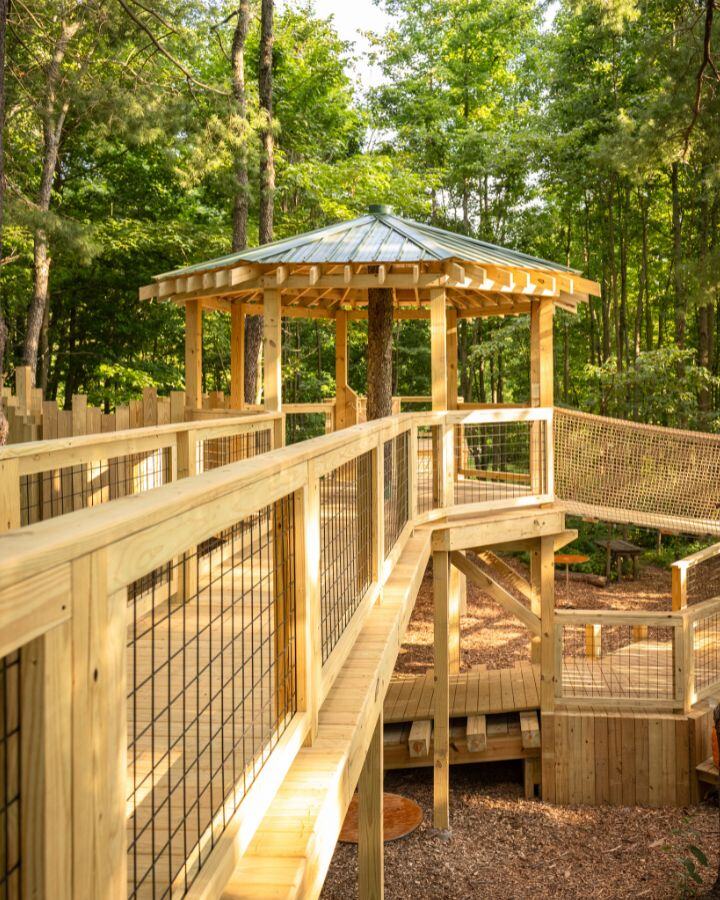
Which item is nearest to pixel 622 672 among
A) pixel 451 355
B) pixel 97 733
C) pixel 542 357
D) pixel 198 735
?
pixel 542 357

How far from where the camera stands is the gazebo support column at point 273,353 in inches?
352

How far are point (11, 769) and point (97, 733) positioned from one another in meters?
0.13

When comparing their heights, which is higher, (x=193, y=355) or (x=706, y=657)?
(x=193, y=355)

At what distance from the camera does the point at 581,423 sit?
32.9 ft

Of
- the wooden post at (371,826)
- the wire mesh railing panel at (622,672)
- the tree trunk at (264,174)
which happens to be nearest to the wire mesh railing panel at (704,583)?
the wire mesh railing panel at (622,672)

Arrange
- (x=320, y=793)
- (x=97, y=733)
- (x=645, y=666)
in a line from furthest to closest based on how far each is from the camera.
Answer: (x=645, y=666) < (x=320, y=793) < (x=97, y=733)

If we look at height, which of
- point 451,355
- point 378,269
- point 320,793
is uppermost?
point 378,269

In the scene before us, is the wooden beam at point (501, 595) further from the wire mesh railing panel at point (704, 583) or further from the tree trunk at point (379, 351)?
the wire mesh railing panel at point (704, 583)

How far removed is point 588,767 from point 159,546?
9857 mm

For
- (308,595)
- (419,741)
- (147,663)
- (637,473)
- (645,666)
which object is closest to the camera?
(308,595)

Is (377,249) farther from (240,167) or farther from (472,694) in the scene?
(240,167)

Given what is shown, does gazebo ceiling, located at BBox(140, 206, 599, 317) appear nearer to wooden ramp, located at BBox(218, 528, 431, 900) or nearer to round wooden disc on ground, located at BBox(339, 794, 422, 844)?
wooden ramp, located at BBox(218, 528, 431, 900)

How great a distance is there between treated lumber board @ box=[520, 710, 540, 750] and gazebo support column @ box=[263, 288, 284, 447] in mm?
4561

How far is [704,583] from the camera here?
54.9 ft
